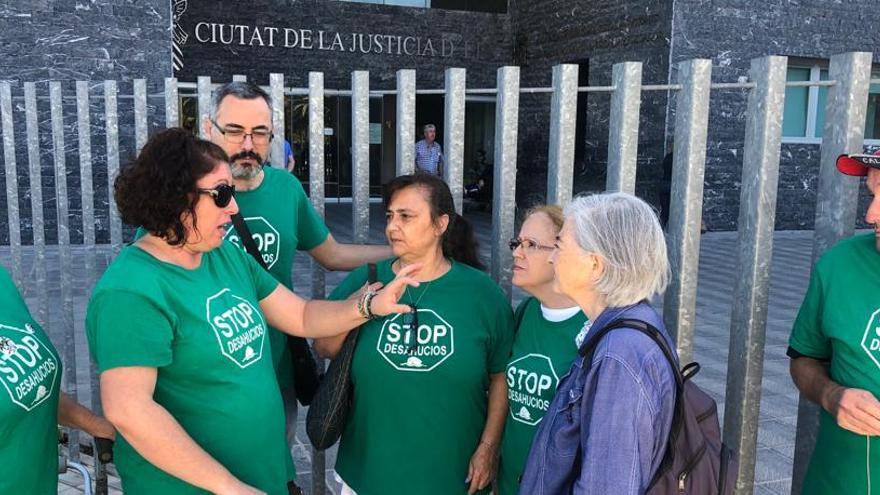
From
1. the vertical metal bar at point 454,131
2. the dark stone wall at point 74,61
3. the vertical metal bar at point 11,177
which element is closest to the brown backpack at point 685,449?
the vertical metal bar at point 454,131

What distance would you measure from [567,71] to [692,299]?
91 centimetres

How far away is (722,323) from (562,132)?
480cm

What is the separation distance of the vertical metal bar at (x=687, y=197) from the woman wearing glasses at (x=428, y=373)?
638 millimetres

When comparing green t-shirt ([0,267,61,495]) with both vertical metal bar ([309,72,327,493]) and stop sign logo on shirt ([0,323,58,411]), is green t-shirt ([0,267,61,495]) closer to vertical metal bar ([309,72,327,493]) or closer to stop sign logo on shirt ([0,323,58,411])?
stop sign logo on shirt ([0,323,58,411])

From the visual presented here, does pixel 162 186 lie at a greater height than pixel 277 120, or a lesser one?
lesser

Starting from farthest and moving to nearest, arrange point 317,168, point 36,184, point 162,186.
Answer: point 36,184, point 317,168, point 162,186

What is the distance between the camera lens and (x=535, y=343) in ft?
6.97

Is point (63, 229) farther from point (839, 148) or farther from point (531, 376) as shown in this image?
point (839, 148)

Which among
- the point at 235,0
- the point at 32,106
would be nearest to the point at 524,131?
the point at 235,0

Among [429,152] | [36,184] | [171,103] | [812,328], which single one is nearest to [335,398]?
[812,328]

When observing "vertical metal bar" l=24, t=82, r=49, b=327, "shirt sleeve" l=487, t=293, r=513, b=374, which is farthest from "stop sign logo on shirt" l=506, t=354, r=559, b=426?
"vertical metal bar" l=24, t=82, r=49, b=327

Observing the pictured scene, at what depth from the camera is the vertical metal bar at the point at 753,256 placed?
2369mm

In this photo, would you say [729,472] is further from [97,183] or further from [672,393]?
[97,183]

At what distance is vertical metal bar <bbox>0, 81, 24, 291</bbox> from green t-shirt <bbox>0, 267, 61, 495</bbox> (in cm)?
222
